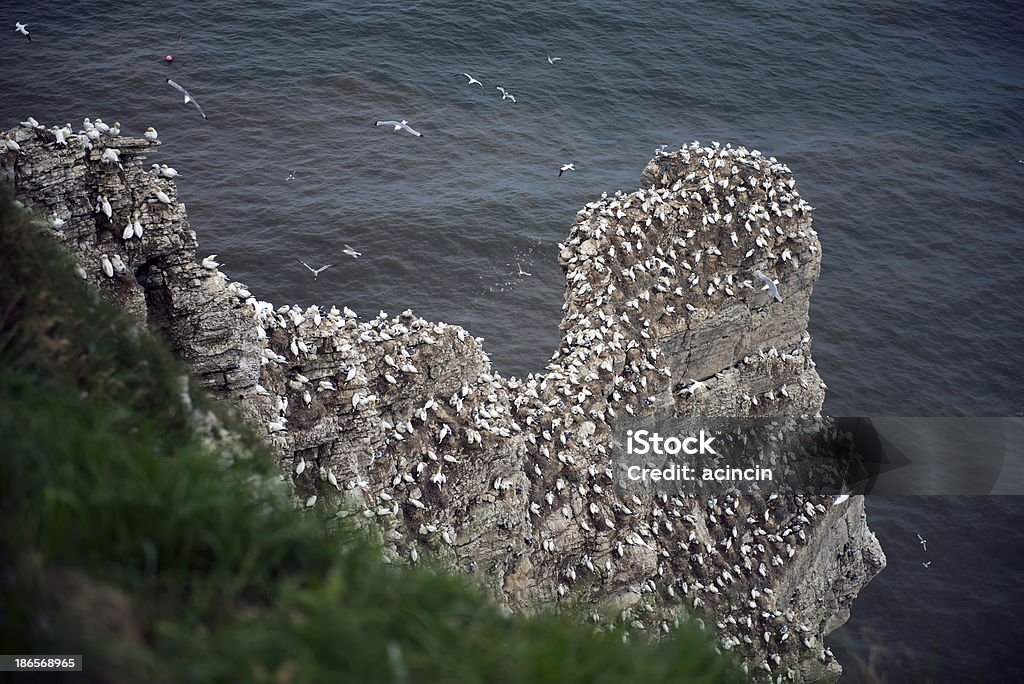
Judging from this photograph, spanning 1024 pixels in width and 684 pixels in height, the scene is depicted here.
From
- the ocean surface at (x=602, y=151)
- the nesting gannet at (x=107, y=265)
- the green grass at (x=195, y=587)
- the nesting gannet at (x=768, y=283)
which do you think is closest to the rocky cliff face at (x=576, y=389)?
the nesting gannet at (x=107, y=265)

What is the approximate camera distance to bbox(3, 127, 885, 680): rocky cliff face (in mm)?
11531

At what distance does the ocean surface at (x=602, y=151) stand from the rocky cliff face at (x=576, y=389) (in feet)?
22.5

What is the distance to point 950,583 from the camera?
25.1 metres

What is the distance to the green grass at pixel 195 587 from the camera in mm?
3969

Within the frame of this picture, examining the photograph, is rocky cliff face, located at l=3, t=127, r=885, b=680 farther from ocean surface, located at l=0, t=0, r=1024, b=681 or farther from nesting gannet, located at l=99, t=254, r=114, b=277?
ocean surface, located at l=0, t=0, r=1024, b=681

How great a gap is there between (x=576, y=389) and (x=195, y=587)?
475 inches

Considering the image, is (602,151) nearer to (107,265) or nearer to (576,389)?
(576,389)

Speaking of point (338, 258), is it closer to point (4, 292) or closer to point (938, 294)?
point (938, 294)

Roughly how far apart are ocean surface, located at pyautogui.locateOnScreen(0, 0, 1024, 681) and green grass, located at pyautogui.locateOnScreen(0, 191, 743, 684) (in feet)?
66.1

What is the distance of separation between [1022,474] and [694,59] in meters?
26.2

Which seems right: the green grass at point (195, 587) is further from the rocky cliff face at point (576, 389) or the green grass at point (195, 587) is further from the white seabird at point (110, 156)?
the white seabird at point (110, 156)

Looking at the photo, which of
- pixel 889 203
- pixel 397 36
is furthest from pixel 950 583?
pixel 397 36

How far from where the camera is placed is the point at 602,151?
38.7 meters

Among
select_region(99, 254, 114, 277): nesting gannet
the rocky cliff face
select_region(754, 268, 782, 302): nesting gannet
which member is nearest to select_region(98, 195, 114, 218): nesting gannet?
the rocky cliff face
